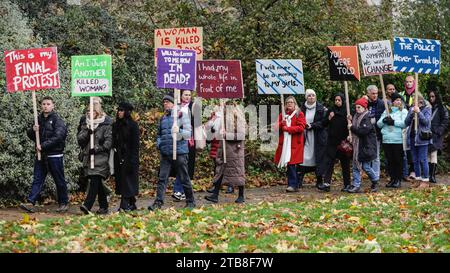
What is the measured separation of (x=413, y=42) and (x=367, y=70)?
1101mm

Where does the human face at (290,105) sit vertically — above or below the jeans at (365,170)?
above

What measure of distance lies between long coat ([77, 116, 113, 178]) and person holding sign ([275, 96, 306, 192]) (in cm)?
427

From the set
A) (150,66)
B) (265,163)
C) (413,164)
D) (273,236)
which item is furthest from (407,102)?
(273,236)

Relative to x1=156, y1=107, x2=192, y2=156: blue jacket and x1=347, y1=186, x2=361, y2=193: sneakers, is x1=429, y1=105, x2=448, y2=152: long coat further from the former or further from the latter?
x1=156, y1=107, x2=192, y2=156: blue jacket

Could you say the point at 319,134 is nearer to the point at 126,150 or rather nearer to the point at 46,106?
the point at 126,150

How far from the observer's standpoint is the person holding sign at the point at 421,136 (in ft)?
60.1

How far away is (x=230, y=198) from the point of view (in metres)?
17.1

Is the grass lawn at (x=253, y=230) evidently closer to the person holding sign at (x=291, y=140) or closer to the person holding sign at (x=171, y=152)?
the person holding sign at (x=171, y=152)

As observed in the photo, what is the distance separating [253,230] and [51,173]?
4.68 meters

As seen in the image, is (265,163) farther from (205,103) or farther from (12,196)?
(12,196)

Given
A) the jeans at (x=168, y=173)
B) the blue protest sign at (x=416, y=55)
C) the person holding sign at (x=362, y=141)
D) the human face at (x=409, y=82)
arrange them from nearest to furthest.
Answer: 1. the jeans at (x=168, y=173)
2. the person holding sign at (x=362, y=141)
3. the blue protest sign at (x=416, y=55)
4. the human face at (x=409, y=82)

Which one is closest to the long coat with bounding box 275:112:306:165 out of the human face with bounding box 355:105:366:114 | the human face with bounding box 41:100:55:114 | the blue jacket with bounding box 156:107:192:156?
the human face with bounding box 355:105:366:114

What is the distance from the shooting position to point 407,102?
1983 cm

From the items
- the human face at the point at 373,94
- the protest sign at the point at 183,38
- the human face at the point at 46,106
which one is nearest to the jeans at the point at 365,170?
the human face at the point at 373,94
